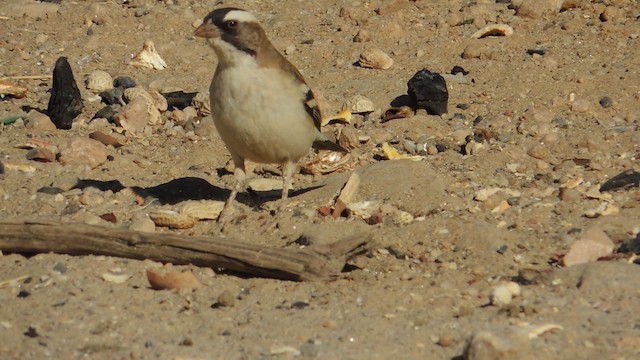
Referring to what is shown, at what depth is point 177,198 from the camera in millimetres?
7555

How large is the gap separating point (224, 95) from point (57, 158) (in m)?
1.98

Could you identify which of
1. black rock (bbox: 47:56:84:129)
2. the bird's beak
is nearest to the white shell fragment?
the bird's beak

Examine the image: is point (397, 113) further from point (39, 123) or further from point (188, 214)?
point (39, 123)

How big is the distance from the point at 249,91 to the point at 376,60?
341 centimetres

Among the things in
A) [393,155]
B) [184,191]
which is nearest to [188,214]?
[184,191]

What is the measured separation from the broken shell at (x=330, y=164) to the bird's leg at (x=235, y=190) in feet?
2.76

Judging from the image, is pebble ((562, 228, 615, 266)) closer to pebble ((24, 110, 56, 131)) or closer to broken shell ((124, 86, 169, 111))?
broken shell ((124, 86, 169, 111))

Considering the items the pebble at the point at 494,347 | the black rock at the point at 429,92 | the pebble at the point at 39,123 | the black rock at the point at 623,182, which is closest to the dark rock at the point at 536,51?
the black rock at the point at 429,92

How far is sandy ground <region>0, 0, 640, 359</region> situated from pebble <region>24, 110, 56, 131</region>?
0.23 ft

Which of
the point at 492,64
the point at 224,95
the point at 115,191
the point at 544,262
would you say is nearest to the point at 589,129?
the point at 492,64

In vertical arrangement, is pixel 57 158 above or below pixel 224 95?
below

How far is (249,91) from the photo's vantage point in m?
6.88

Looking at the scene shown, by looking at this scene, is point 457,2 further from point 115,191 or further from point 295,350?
point 295,350

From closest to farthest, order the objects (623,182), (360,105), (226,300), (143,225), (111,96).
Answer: (226,300) < (143,225) < (623,182) < (360,105) < (111,96)
